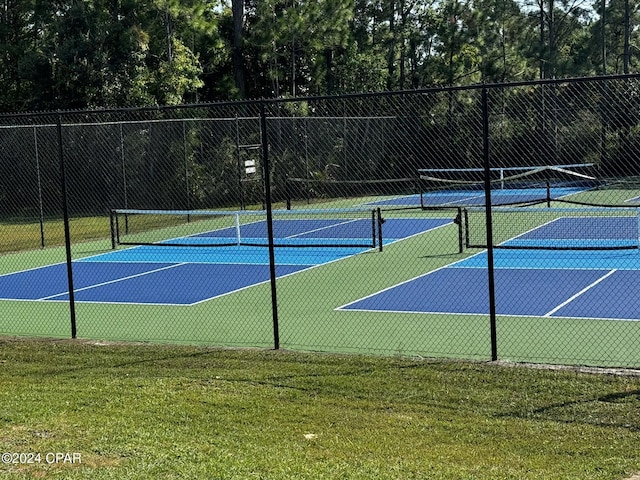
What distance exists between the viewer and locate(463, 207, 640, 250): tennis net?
16.6m

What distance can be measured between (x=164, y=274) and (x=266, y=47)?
1875cm

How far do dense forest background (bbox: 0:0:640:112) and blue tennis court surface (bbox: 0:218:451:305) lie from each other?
491 inches

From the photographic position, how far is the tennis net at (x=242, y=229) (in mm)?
19484

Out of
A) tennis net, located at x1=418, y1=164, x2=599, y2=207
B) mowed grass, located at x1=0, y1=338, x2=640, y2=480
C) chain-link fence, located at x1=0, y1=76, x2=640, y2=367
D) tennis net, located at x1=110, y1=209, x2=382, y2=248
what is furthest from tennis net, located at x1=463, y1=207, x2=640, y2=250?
mowed grass, located at x1=0, y1=338, x2=640, y2=480

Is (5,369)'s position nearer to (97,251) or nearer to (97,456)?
(97,456)

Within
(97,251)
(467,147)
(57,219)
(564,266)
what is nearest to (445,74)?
(467,147)

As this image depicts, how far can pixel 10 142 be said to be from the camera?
86.5ft

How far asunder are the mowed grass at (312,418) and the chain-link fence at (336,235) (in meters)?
0.94

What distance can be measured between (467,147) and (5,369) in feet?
77.7

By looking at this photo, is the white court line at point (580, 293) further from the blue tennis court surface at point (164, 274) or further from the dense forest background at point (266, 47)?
the dense forest background at point (266, 47)

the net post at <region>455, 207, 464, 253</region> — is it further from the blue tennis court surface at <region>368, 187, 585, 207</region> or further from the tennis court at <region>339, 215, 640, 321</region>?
the blue tennis court surface at <region>368, 187, 585, 207</region>

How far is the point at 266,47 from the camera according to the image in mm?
32906

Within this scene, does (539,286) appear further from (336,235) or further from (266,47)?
(266,47)

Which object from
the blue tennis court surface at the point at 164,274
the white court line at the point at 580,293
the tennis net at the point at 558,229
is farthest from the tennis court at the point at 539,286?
A: the blue tennis court surface at the point at 164,274
